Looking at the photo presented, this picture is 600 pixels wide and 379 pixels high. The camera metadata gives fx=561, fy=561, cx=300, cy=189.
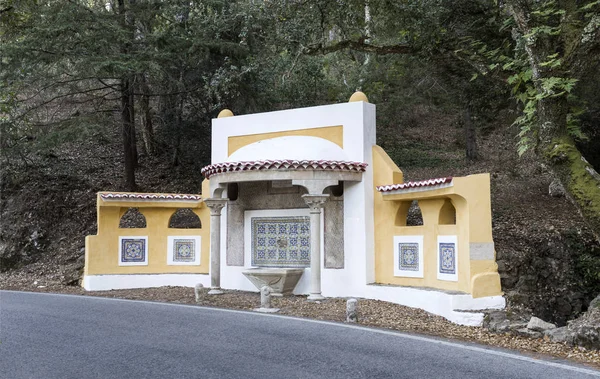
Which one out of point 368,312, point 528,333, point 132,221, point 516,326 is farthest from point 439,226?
point 132,221

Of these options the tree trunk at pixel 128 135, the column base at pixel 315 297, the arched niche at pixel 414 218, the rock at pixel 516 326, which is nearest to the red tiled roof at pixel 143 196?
the column base at pixel 315 297

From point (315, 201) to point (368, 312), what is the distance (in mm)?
2727

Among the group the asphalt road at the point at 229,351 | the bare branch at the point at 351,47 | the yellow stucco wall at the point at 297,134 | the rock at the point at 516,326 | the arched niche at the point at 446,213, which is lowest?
the asphalt road at the point at 229,351

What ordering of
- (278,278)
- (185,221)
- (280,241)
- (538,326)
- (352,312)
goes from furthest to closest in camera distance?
(185,221)
(280,241)
(278,278)
(352,312)
(538,326)

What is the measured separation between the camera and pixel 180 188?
20906 mm

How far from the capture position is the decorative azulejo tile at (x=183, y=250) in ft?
48.1

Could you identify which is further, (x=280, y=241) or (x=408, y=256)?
(x=280, y=241)

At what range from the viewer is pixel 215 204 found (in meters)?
13.1

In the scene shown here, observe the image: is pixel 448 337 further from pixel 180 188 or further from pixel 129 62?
pixel 180 188

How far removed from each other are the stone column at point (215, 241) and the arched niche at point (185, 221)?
4.76 metres

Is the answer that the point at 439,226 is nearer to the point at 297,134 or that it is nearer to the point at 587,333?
the point at 587,333

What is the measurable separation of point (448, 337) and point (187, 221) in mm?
11814

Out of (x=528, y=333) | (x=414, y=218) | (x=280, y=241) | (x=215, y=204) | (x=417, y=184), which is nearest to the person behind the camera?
(x=528, y=333)

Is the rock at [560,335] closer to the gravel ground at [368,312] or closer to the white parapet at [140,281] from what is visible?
the gravel ground at [368,312]
